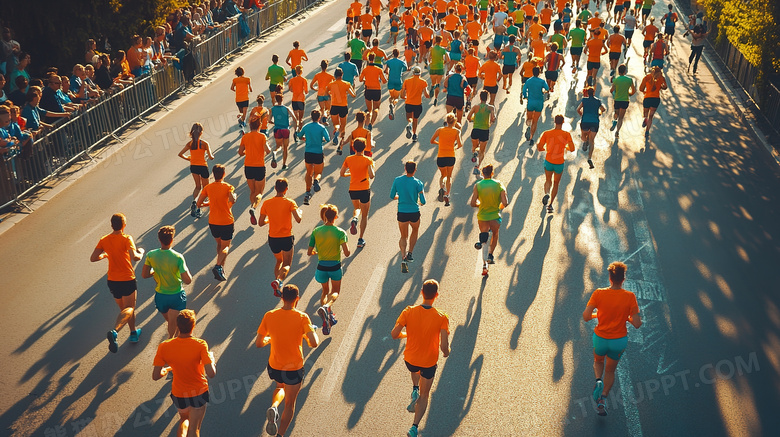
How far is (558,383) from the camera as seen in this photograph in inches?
345

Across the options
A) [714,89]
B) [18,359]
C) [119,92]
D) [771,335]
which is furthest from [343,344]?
[714,89]

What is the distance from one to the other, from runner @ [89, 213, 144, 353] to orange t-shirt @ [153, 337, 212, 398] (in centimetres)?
220

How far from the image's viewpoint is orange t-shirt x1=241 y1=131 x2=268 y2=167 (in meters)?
12.9

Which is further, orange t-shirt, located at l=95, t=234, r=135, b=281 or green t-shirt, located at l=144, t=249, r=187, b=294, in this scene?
orange t-shirt, located at l=95, t=234, r=135, b=281

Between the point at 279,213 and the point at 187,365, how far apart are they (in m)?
3.63

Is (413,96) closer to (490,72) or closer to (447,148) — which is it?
(490,72)

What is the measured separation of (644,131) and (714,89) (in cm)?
556

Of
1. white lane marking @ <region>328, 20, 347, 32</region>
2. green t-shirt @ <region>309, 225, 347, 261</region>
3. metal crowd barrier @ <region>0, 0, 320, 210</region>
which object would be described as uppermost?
green t-shirt @ <region>309, 225, 347, 261</region>

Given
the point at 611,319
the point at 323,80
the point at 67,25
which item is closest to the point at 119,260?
the point at 611,319

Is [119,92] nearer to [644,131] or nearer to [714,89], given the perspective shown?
[644,131]

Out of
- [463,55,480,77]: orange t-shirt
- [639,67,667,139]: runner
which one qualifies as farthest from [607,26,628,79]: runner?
[463,55,480,77]: orange t-shirt

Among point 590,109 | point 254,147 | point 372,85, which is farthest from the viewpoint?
point 372,85

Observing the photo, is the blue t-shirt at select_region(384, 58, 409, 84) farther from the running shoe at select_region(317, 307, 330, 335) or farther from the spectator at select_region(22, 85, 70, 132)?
the running shoe at select_region(317, 307, 330, 335)

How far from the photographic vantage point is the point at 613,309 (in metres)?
8.09
